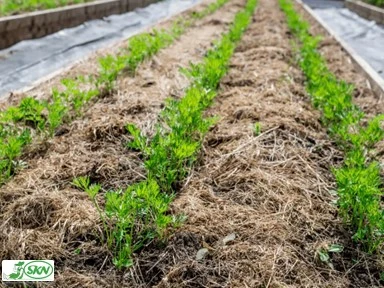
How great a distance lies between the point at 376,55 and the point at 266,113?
12.0 ft

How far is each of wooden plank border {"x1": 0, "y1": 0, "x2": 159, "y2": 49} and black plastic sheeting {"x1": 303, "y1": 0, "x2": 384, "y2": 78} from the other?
474 cm

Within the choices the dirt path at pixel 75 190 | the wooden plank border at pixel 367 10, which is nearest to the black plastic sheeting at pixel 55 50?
the dirt path at pixel 75 190

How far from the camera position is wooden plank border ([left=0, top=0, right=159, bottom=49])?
5.94 meters

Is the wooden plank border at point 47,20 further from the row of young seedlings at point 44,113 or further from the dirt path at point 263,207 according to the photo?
the dirt path at point 263,207

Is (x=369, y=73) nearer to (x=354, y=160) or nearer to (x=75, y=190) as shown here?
(x=354, y=160)

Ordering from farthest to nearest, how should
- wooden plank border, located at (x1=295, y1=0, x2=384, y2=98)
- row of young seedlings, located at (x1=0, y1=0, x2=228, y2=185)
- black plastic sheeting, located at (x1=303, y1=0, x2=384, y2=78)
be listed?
black plastic sheeting, located at (x1=303, y1=0, x2=384, y2=78) → wooden plank border, located at (x1=295, y1=0, x2=384, y2=98) → row of young seedlings, located at (x1=0, y1=0, x2=228, y2=185)

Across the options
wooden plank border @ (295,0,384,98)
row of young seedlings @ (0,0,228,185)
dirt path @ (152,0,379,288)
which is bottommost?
wooden plank border @ (295,0,384,98)

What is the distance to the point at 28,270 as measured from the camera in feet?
6.90

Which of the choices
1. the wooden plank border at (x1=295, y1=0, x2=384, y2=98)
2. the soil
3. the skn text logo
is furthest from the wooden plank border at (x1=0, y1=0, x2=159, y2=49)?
the wooden plank border at (x1=295, y1=0, x2=384, y2=98)

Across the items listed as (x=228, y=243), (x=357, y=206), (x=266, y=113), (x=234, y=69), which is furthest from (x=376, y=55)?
(x=228, y=243)

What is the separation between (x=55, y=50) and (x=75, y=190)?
13.3 ft

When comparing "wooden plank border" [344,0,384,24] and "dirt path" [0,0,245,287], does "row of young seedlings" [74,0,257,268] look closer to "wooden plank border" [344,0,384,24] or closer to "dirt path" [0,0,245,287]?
"dirt path" [0,0,245,287]

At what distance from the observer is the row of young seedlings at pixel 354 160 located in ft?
7.70

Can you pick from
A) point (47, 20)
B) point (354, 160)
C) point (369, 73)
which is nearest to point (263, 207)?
point (354, 160)
